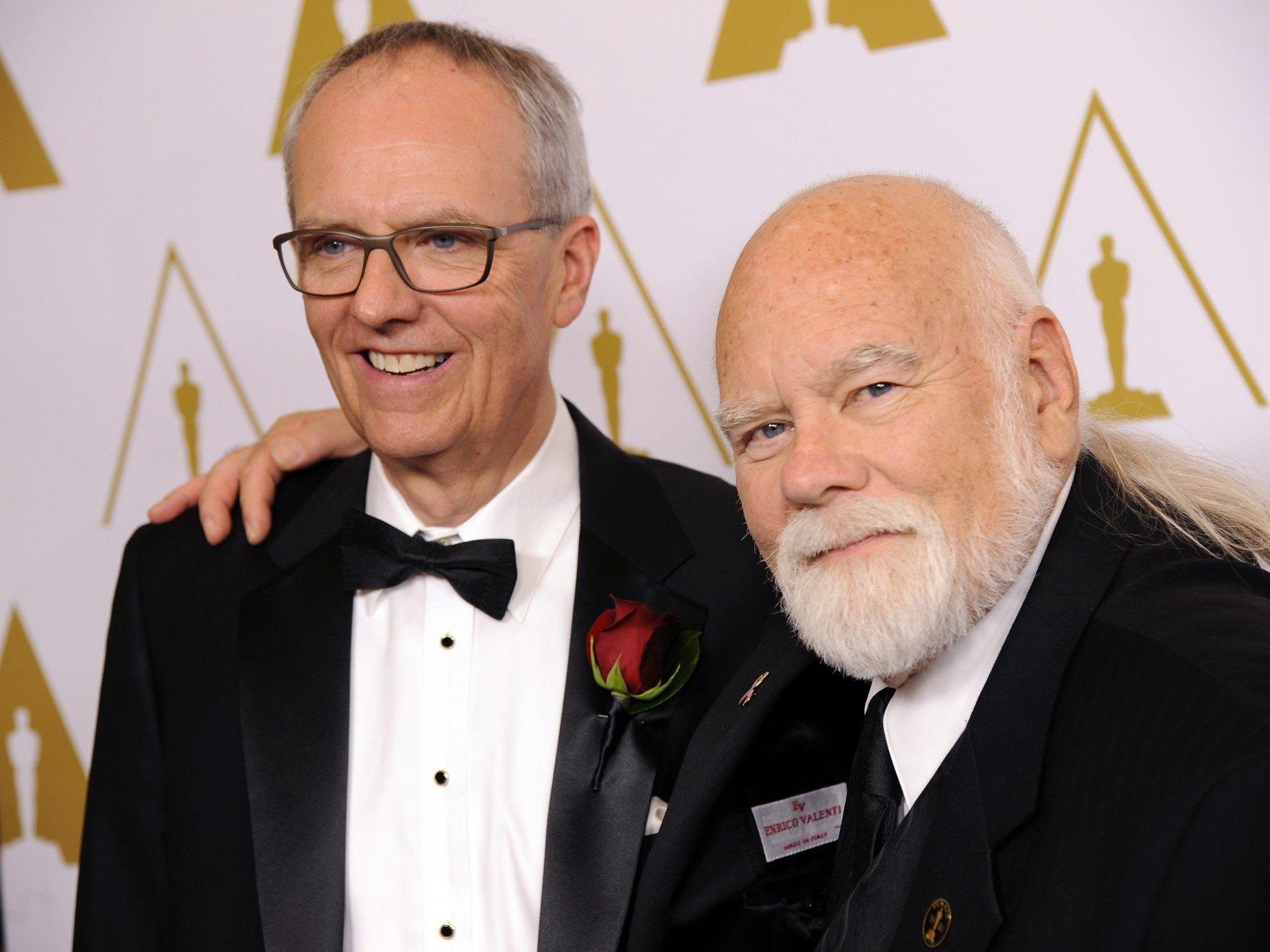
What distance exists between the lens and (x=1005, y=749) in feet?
4.57

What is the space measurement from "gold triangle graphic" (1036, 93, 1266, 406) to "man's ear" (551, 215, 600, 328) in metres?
0.97

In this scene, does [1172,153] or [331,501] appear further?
[1172,153]

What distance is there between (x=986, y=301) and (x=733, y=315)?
0.30m

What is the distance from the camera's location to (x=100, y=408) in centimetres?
314

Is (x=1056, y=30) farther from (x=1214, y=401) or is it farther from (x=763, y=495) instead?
(x=763, y=495)

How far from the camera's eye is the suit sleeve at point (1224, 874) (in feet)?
3.63

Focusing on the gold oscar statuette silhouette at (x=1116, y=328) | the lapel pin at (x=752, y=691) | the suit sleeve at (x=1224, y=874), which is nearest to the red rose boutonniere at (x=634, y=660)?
the lapel pin at (x=752, y=691)

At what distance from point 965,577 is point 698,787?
498 millimetres

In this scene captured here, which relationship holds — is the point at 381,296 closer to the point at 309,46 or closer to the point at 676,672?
the point at 676,672

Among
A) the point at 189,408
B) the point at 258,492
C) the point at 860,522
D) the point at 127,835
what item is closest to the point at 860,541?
the point at 860,522

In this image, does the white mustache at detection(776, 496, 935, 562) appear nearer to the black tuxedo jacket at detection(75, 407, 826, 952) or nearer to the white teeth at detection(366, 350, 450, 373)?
the black tuxedo jacket at detection(75, 407, 826, 952)

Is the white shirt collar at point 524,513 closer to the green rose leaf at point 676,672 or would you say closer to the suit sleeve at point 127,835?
the green rose leaf at point 676,672

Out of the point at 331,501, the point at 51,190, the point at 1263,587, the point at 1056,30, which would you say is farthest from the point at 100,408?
the point at 1263,587

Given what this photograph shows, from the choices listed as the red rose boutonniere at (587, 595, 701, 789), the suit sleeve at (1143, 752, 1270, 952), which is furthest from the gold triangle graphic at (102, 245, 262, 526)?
the suit sleeve at (1143, 752, 1270, 952)
